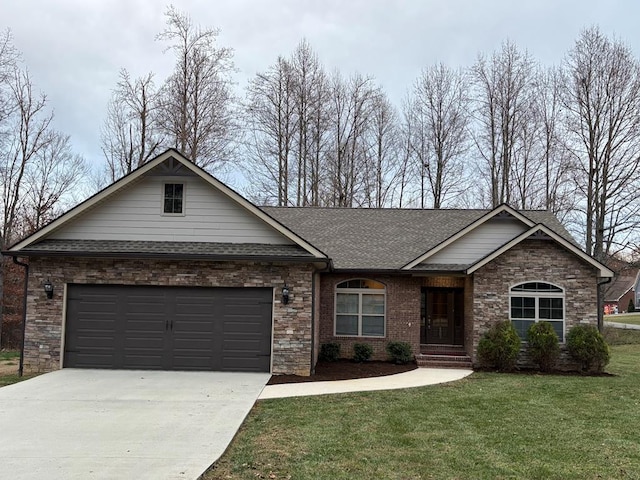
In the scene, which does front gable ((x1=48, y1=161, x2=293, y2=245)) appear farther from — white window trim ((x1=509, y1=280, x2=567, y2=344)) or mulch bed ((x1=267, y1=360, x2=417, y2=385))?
white window trim ((x1=509, y1=280, x2=567, y2=344))

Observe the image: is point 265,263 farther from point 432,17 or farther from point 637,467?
point 432,17

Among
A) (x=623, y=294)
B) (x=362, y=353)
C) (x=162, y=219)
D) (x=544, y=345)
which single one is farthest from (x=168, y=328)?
(x=623, y=294)

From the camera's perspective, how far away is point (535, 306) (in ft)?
47.2

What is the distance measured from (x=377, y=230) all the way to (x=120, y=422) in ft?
39.5

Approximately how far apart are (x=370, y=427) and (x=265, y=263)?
571 cm

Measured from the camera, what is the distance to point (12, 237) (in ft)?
83.2

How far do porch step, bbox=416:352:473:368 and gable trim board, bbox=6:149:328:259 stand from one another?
16.0 feet

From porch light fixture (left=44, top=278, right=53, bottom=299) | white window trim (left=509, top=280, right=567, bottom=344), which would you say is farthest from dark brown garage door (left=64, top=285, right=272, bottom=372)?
white window trim (left=509, top=280, right=567, bottom=344)

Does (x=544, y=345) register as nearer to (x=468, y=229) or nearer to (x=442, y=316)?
(x=442, y=316)

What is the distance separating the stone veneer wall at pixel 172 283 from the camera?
1230cm

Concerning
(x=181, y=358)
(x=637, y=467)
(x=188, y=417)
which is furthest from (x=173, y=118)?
(x=637, y=467)

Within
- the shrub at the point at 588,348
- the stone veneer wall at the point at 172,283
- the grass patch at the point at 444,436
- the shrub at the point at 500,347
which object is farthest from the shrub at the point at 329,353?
the shrub at the point at 588,348

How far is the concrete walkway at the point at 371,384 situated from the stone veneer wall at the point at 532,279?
159cm

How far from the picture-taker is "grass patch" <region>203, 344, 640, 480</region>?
19.4ft
